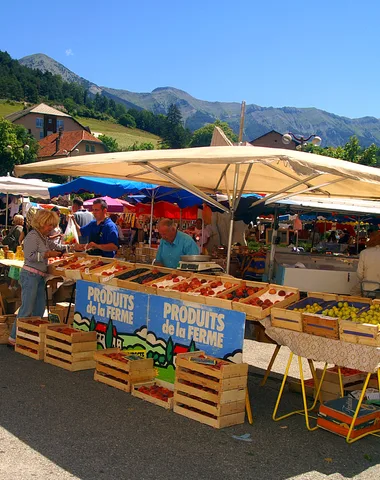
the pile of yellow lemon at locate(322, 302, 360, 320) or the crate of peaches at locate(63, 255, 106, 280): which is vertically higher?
the pile of yellow lemon at locate(322, 302, 360, 320)

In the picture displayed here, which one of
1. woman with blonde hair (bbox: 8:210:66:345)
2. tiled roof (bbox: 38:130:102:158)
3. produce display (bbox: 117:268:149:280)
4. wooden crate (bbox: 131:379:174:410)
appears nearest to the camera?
wooden crate (bbox: 131:379:174:410)

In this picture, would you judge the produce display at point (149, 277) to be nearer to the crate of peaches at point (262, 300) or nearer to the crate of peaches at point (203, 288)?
the crate of peaches at point (203, 288)

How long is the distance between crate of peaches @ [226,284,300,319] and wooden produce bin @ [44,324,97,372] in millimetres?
2123

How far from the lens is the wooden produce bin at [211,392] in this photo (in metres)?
4.93

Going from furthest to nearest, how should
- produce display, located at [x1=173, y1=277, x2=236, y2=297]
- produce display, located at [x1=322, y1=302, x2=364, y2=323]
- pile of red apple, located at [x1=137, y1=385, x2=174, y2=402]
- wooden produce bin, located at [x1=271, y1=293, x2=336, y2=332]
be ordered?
produce display, located at [x1=173, y1=277, x2=236, y2=297] < pile of red apple, located at [x1=137, y1=385, x2=174, y2=402] < wooden produce bin, located at [x1=271, y1=293, x2=336, y2=332] < produce display, located at [x1=322, y1=302, x2=364, y2=323]

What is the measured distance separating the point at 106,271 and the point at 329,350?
327 centimetres

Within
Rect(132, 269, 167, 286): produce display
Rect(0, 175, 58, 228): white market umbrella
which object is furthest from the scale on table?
Rect(0, 175, 58, 228): white market umbrella

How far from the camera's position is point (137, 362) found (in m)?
5.89

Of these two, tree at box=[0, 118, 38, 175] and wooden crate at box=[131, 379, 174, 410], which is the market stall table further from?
tree at box=[0, 118, 38, 175]

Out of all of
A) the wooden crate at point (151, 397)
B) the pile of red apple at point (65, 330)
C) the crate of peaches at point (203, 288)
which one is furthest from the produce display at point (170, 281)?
the pile of red apple at point (65, 330)

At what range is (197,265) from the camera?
6.46 metres

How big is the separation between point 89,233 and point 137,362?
2.91m

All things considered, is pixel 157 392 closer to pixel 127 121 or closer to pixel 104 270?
pixel 104 270

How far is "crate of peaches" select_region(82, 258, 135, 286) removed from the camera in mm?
6730
